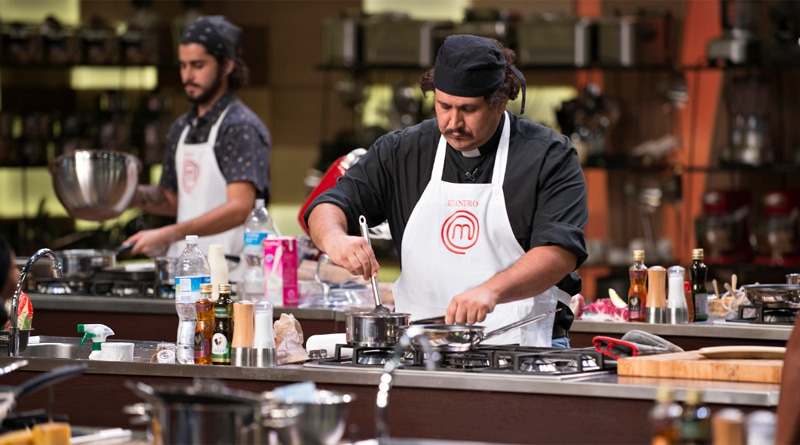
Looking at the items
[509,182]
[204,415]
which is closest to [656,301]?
[509,182]

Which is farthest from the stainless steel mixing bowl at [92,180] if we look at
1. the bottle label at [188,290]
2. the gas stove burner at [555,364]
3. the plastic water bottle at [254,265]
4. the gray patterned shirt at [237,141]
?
the gas stove burner at [555,364]

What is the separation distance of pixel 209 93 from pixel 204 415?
3.13 metres

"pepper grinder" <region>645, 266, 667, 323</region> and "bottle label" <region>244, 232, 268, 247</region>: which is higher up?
"bottle label" <region>244, 232, 268, 247</region>

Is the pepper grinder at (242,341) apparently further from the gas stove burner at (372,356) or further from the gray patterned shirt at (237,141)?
the gray patterned shirt at (237,141)

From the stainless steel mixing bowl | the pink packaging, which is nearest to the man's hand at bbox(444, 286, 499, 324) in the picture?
the pink packaging

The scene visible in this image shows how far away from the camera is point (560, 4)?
295 inches

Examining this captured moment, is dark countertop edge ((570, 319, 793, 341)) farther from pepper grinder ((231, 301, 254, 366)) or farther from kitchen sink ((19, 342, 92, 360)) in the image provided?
kitchen sink ((19, 342, 92, 360))

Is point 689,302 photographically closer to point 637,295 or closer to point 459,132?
point 637,295

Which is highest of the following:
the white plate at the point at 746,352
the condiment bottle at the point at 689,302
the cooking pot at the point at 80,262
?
the cooking pot at the point at 80,262

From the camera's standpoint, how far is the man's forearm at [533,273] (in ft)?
10.4

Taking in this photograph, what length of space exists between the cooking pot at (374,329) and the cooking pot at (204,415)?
87 centimetres

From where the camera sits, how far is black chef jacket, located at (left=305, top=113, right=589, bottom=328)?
3404 millimetres

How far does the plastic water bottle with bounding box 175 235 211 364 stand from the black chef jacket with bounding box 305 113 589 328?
16.2 inches

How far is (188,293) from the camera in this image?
3.36 meters
